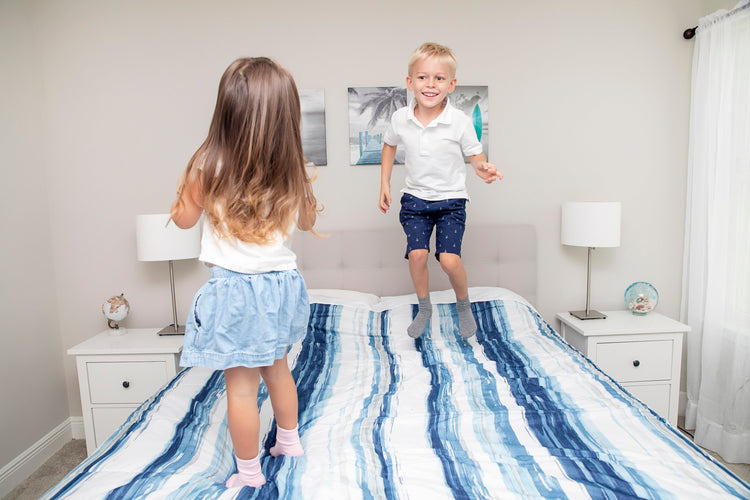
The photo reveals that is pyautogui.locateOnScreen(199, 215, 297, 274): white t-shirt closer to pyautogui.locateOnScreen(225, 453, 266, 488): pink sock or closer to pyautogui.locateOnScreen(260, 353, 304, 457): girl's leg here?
pyautogui.locateOnScreen(260, 353, 304, 457): girl's leg

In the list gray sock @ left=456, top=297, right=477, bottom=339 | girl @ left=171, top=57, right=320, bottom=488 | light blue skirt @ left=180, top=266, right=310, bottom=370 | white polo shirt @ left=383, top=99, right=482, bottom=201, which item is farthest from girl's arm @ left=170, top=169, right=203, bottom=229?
gray sock @ left=456, top=297, right=477, bottom=339

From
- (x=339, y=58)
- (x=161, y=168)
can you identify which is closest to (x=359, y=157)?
(x=339, y=58)

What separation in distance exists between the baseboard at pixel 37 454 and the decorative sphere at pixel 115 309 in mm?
731

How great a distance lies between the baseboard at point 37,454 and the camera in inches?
90.2

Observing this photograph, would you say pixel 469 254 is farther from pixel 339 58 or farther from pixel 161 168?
pixel 161 168

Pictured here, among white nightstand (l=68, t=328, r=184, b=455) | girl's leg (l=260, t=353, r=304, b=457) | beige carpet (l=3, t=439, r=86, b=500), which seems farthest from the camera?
white nightstand (l=68, t=328, r=184, b=455)

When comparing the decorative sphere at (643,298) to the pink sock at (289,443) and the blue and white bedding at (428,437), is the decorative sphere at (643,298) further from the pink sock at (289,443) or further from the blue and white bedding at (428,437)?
the pink sock at (289,443)

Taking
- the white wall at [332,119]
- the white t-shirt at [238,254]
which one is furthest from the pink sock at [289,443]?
the white wall at [332,119]

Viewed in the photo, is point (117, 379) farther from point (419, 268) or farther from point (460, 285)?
point (460, 285)

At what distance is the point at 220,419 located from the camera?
61.5 inches

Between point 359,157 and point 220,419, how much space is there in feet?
5.43

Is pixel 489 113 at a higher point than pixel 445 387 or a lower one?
higher

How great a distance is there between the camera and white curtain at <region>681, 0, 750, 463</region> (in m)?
2.35

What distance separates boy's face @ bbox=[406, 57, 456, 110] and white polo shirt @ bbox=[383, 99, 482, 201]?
102 millimetres
